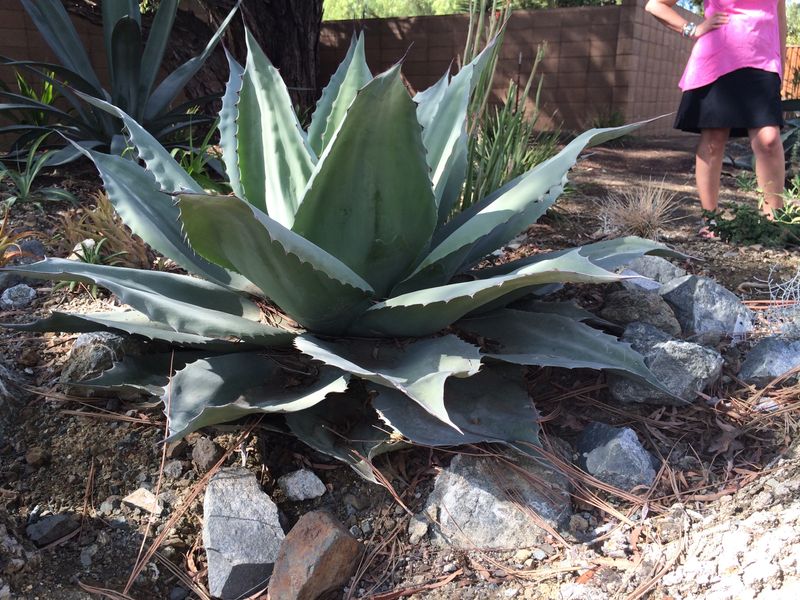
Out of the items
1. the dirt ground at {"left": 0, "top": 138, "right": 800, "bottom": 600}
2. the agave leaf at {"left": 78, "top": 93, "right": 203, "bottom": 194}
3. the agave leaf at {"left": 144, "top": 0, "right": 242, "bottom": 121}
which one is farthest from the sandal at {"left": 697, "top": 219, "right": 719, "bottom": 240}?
the agave leaf at {"left": 144, "top": 0, "right": 242, "bottom": 121}

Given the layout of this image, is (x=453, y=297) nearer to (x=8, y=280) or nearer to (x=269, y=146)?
(x=269, y=146)

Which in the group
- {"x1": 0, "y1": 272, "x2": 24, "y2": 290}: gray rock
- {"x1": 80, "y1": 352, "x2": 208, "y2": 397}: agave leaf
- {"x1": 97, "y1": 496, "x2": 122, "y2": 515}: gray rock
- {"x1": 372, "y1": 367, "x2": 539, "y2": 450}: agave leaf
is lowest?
{"x1": 97, "y1": 496, "x2": 122, "y2": 515}: gray rock

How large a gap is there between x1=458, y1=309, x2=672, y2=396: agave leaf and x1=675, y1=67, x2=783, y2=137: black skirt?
1.82m

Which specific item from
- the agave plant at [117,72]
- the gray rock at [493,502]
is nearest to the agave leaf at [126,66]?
the agave plant at [117,72]

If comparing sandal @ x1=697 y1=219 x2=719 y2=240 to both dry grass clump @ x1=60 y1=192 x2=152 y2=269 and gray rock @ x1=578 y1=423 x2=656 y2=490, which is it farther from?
dry grass clump @ x1=60 y1=192 x2=152 y2=269

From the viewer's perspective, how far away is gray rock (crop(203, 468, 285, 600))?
4.91 ft

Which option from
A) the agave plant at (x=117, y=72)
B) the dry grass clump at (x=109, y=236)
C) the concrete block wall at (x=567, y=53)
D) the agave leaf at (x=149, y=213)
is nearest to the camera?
the agave leaf at (x=149, y=213)

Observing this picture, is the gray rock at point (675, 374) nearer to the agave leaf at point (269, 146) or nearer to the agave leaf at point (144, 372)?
the agave leaf at point (269, 146)

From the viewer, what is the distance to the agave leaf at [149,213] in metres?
1.88

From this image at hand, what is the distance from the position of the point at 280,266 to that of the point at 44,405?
82 cm

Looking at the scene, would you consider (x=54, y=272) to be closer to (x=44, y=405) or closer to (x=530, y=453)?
(x=44, y=405)

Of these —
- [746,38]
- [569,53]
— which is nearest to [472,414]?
[746,38]

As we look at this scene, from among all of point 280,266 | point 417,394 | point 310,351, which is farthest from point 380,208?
point 417,394

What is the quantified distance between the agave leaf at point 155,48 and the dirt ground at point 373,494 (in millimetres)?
2149
